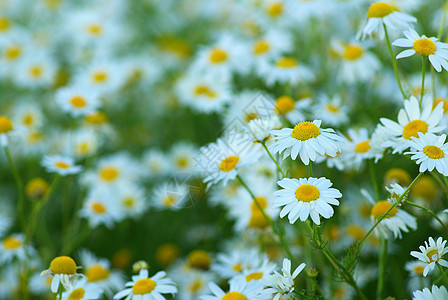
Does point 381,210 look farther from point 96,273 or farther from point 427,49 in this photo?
point 96,273

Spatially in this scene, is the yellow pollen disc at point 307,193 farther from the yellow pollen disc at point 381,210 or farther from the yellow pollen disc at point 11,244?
the yellow pollen disc at point 11,244

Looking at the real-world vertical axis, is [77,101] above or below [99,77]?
above

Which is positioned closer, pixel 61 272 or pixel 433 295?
pixel 433 295

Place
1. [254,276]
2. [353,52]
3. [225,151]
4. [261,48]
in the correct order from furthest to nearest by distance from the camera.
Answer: [261,48]
[353,52]
[225,151]
[254,276]

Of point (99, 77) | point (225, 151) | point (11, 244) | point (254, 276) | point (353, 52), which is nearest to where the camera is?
point (254, 276)

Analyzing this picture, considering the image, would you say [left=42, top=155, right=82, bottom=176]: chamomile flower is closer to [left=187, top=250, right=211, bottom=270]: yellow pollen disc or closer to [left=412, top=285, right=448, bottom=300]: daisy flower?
Answer: [left=187, top=250, right=211, bottom=270]: yellow pollen disc

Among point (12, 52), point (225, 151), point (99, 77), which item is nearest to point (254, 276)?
point (225, 151)

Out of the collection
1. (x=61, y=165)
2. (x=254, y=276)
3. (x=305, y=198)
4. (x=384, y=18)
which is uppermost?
(x=384, y=18)

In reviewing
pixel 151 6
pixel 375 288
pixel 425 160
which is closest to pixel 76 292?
pixel 425 160
